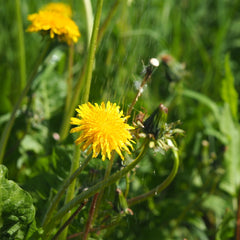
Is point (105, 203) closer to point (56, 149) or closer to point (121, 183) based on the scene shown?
point (121, 183)

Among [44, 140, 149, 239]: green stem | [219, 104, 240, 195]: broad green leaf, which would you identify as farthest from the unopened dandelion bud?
[219, 104, 240, 195]: broad green leaf

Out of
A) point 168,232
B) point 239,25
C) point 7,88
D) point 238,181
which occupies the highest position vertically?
point 239,25

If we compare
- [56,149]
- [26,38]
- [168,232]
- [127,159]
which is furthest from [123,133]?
[26,38]

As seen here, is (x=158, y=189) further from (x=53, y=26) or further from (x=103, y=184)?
(x=53, y=26)

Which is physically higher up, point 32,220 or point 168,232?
point 32,220

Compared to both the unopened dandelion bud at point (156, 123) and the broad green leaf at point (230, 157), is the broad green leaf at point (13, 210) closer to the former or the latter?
the unopened dandelion bud at point (156, 123)

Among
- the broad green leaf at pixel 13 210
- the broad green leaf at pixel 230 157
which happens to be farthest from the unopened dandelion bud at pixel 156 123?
the broad green leaf at pixel 230 157

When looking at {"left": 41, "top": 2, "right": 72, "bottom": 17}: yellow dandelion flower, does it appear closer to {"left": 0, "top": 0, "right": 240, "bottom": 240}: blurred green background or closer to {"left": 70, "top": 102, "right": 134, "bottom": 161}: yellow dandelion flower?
{"left": 0, "top": 0, "right": 240, "bottom": 240}: blurred green background
